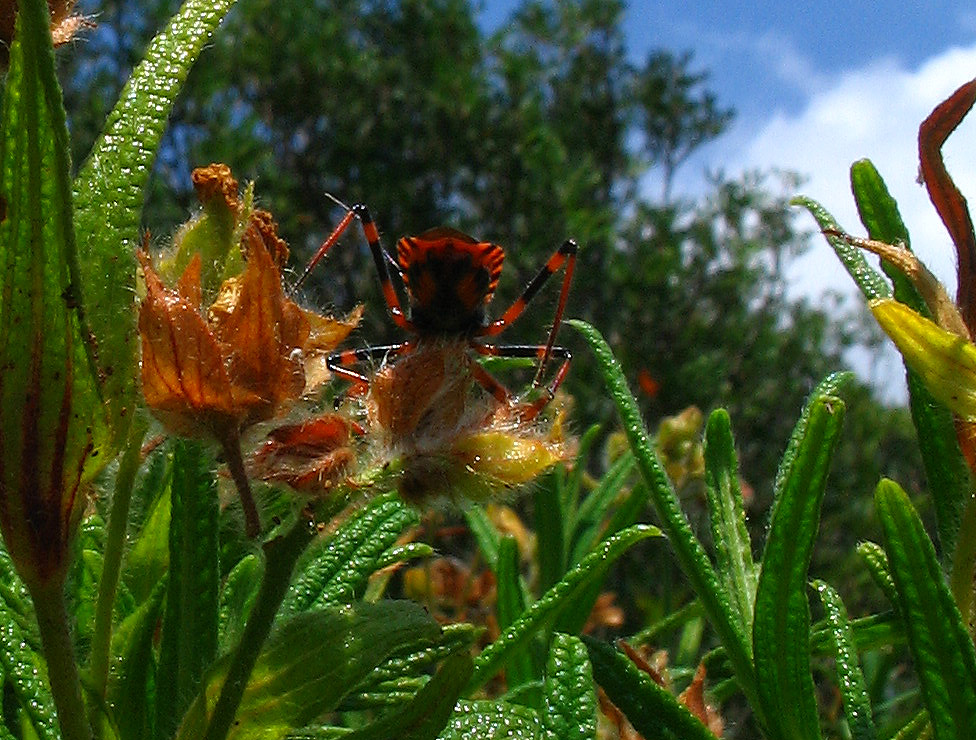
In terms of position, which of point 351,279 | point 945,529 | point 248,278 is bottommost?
point 351,279

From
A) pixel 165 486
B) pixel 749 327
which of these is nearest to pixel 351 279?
pixel 749 327

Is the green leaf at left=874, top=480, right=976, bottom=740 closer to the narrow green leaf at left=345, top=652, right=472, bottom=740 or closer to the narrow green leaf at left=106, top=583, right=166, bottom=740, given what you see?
the narrow green leaf at left=345, top=652, right=472, bottom=740

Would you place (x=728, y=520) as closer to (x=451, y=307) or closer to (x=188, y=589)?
(x=451, y=307)

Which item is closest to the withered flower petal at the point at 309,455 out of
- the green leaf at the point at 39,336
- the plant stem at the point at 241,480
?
the plant stem at the point at 241,480

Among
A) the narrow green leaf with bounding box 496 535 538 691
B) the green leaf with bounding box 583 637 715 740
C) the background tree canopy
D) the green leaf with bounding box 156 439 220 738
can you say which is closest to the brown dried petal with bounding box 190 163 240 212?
the green leaf with bounding box 156 439 220 738

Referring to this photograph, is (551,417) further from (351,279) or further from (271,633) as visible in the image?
(351,279)

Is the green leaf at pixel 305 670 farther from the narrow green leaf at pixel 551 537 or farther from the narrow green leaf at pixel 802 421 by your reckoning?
the narrow green leaf at pixel 551 537

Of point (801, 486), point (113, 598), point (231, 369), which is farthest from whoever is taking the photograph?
point (801, 486)
